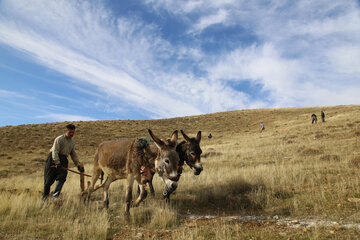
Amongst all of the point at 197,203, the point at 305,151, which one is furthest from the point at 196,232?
the point at 305,151

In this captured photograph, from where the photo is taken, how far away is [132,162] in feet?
18.4

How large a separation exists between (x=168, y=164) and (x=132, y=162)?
1.17 metres

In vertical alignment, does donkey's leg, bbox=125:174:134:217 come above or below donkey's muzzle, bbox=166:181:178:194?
below

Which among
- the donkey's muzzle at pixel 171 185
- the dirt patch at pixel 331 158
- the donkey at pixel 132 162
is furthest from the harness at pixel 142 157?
the dirt patch at pixel 331 158

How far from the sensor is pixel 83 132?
45062 mm

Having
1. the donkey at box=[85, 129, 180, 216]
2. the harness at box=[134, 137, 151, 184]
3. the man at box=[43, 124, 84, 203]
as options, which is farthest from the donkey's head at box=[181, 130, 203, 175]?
the man at box=[43, 124, 84, 203]

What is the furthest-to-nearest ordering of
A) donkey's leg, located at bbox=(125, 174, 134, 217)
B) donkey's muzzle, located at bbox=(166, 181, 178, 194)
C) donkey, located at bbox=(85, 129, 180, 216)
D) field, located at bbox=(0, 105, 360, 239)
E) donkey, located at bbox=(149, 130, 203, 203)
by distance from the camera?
donkey, located at bbox=(149, 130, 203, 203), donkey's leg, located at bbox=(125, 174, 134, 217), donkey, located at bbox=(85, 129, 180, 216), donkey's muzzle, located at bbox=(166, 181, 178, 194), field, located at bbox=(0, 105, 360, 239)

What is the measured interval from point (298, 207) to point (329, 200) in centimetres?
87

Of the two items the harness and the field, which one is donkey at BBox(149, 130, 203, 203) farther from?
the harness

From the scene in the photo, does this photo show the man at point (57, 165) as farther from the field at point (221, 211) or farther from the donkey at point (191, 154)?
the donkey at point (191, 154)

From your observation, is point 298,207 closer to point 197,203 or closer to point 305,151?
point 197,203

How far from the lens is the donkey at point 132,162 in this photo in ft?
16.3

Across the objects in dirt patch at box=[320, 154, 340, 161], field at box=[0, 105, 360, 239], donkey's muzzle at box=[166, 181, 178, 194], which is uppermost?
dirt patch at box=[320, 154, 340, 161]

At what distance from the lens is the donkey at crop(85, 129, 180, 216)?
16.3 ft
